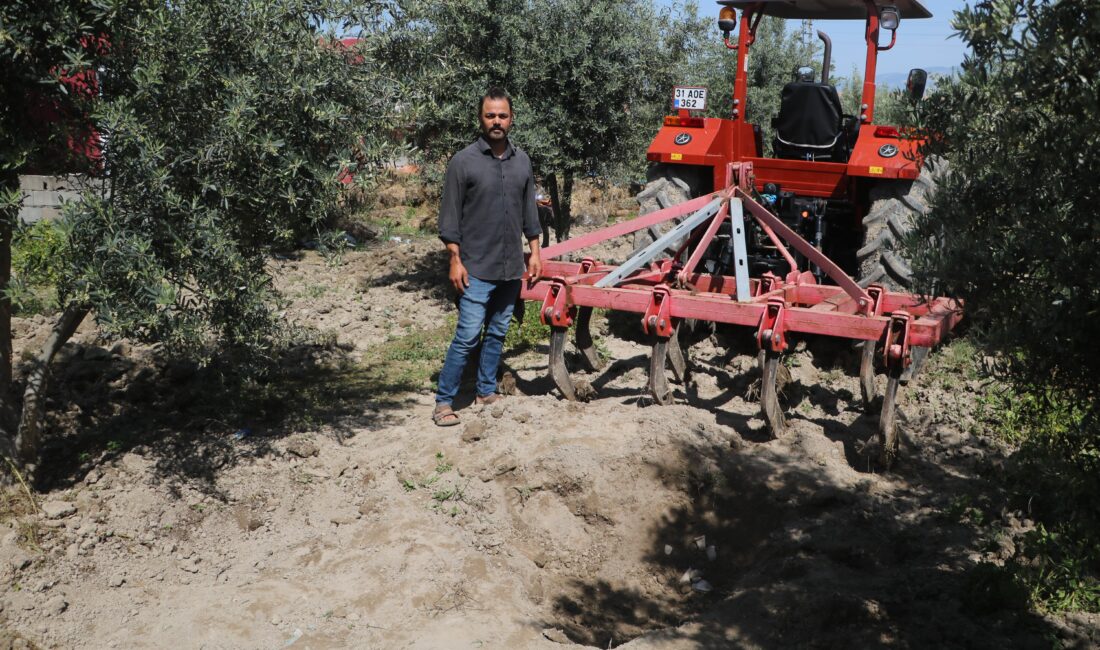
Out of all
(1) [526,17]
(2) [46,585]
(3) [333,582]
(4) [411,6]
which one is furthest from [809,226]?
(2) [46,585]

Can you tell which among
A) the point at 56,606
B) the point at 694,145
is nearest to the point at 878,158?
the point at 694,145

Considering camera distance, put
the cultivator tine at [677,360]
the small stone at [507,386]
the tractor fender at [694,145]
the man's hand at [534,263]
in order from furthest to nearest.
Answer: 1. the tractor fender at [694,145]
2. the cultivator tine at [677,360]
3. the small stone at [507,386]
4. the man's hand at [534,263]

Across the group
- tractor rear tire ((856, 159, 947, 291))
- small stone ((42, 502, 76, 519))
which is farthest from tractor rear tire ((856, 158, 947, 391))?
small stone ((42, 502, 76, 519))

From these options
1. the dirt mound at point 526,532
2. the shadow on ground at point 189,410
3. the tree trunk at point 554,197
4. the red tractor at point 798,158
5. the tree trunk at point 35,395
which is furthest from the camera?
the tree trunk at point 554,197

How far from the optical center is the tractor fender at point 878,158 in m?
7.07

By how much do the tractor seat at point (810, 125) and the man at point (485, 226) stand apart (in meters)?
2.97

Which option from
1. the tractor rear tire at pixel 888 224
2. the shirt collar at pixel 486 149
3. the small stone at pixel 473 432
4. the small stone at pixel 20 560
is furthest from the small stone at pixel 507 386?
the small stone at pixel 20 560

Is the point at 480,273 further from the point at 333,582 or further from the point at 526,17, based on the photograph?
the point at 526,17

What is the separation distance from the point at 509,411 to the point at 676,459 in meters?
1.20

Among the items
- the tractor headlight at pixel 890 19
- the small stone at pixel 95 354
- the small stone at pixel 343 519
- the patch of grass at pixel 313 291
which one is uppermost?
the tractor headlight at pixel 890 19

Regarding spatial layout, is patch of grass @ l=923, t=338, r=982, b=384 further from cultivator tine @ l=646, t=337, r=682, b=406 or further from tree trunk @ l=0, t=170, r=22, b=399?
tree trunk @ l=0, t=170, r=22, b=399

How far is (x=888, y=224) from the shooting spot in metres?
7.21

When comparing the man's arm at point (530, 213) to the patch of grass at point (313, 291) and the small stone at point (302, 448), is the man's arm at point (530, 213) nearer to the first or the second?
the small stone at point (302, 448)

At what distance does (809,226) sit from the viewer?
7.93m
